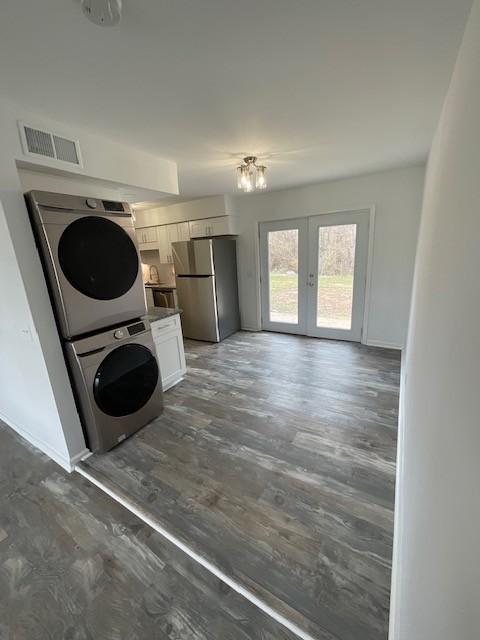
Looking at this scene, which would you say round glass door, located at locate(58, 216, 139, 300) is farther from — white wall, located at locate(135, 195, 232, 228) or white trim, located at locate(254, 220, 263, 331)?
white trim, located at locate(254, 220, 263, 331)

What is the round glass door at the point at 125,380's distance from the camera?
72.8 inches

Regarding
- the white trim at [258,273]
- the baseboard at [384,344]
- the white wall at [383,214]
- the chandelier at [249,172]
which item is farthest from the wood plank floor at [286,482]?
the chandelier at [249,172]

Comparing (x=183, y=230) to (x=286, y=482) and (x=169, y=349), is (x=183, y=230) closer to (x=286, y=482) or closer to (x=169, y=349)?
(x=169, y=349)

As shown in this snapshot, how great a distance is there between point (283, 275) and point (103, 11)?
3538 mm

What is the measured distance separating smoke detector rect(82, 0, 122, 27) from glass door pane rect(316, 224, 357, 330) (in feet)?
10.7

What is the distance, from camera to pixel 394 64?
1227 mm

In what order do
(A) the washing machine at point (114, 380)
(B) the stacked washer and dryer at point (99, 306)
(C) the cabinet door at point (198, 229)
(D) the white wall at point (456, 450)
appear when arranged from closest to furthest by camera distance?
1. (D) the white wall at point (456, 450)
2. (B) the stacked washer and dryer at point (99, 306)
3. (A) the washing machine at point (114, 380)
4. (C) the cabinet door at point (198, 229)

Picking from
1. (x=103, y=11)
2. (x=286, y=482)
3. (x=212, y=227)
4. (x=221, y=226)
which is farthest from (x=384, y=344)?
(x=103, y=11)

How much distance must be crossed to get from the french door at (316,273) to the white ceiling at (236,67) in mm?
1579

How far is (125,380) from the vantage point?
200cm

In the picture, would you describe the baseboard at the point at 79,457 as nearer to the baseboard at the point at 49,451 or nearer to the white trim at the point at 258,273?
the baseboard at the point at 49,451

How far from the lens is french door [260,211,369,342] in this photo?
356 cm

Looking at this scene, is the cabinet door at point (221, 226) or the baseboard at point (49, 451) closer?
the baseboard at point (49, 451)

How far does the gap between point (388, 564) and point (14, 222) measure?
2.65 meters
